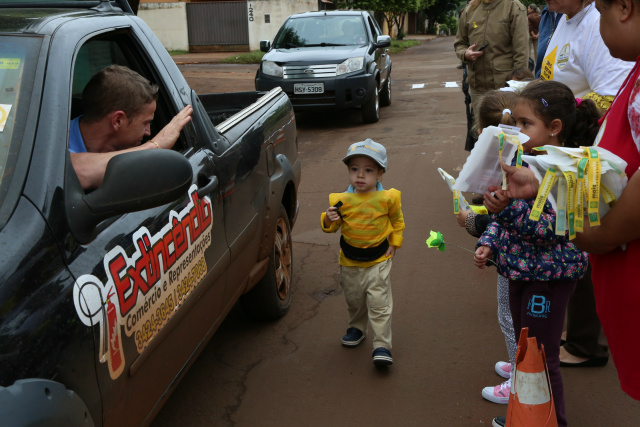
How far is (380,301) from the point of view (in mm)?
3936

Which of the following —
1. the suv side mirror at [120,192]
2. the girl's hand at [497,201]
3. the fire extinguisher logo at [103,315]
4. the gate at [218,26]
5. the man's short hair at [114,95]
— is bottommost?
the gate at [218,26]

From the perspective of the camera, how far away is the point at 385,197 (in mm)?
3891

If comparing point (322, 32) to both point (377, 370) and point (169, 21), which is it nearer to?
point (377, 370)

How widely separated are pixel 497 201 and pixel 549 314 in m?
0.85

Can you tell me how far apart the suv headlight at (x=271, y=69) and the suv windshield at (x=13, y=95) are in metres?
8.83

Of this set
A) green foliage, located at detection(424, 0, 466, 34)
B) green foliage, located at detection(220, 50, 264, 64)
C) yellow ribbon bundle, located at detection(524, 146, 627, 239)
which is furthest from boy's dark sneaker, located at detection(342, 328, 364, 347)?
green foliage, located at detection(424, 0, 466, 34)

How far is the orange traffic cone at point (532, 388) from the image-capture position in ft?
9.00

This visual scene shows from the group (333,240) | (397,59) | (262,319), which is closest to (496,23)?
(333,240)

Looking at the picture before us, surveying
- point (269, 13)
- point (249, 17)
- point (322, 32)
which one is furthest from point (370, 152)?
point (249, 17)

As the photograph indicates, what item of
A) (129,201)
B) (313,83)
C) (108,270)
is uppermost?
(129,201)

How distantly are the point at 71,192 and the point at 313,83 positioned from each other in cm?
914

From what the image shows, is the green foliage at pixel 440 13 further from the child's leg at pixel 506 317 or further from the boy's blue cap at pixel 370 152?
the child's leg at pixel 506 317

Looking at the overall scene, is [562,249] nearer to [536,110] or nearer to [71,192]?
[536,110]

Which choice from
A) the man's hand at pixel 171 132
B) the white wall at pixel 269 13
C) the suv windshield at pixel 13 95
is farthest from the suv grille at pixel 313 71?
the white wall at pixel 269 13
